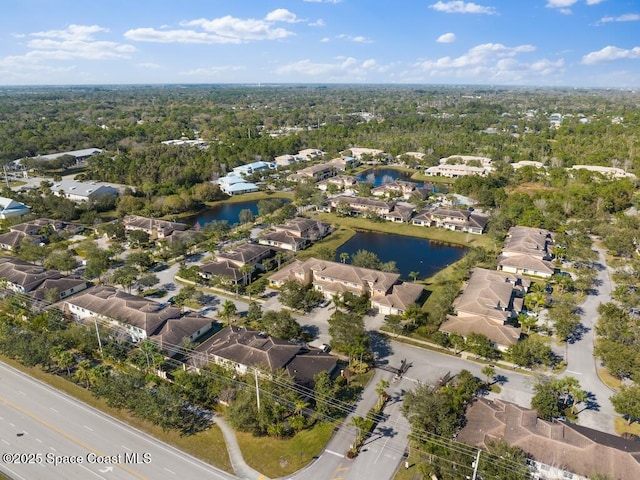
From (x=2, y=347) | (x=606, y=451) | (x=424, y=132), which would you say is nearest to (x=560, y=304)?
(x=606, y=451)

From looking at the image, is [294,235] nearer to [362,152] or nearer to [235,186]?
[235,186]

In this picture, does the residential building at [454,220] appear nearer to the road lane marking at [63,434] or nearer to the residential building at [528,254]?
the residential building at [528,254]

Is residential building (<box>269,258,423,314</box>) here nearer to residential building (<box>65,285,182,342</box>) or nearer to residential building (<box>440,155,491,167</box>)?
residential building (<box>65,285,182,342</box>)

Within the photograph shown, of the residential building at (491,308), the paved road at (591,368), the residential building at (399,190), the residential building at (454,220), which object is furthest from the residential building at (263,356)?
the residential building at (399,190)

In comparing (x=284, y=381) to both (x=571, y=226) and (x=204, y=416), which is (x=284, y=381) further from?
(x=571, y=226)

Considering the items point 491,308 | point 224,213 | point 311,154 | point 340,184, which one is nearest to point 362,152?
point 311,154
